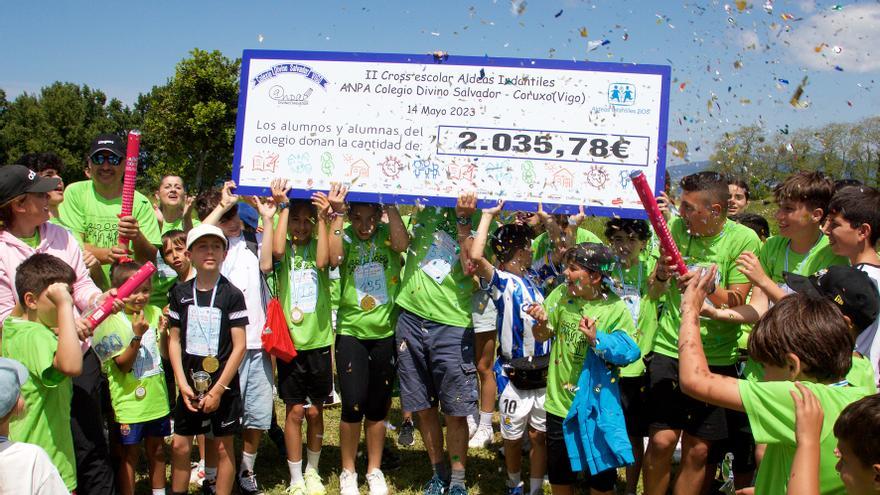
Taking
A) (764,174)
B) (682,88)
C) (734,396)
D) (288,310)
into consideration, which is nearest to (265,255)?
(288,310)

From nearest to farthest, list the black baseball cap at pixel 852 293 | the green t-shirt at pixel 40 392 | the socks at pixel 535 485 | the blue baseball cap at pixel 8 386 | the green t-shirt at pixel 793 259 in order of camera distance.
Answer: the blue baseball cap at pixel 8 386 < the black baseball cap at pixel 852 293 < the green t-shirt at pixel 40 392 < the green t-shirt at pixel 793 259 < the socks at pixel 535 485

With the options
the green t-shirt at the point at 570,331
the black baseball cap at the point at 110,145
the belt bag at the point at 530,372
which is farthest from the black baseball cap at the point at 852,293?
the black baseball cap at the point at 110,145

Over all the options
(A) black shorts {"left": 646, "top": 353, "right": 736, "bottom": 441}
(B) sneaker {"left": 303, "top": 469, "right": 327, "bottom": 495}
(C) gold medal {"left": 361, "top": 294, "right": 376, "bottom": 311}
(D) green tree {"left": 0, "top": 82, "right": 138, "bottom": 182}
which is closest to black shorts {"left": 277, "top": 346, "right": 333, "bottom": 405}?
(C) gold medal {"left": 361, "top": 294, "right": 376, "bottom": 311}

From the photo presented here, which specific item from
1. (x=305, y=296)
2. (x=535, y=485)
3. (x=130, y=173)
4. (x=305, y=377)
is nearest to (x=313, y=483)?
(x=305, y=377)

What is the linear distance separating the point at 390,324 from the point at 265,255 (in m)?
1.09

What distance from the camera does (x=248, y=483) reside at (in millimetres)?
5113

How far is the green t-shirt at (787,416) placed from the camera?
2.32m

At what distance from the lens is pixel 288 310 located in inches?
202

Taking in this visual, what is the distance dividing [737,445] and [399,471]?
2.75 metres

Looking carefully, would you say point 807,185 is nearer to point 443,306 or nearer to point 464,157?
point 464,157

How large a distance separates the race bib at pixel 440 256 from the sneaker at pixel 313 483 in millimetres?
1808

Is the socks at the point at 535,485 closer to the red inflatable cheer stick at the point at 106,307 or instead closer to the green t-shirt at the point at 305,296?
the green t-shirt at the point at 305,296

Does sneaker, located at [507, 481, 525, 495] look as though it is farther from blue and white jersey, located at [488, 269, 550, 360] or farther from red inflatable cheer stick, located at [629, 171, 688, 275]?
red inflatable cheer stick, located at [629, 171, 688, 275]

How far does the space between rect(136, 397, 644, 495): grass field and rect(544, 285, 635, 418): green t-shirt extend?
A: 1345 mm
